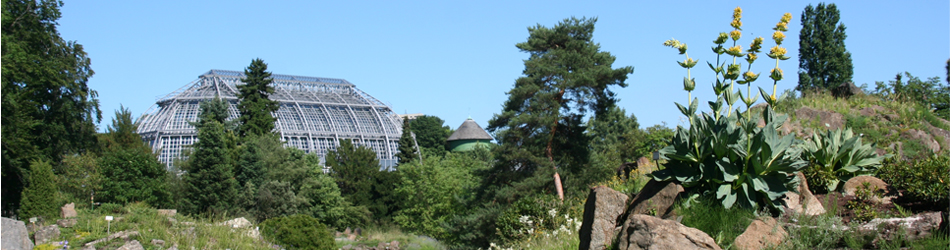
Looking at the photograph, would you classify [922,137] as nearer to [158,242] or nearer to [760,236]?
[760,236]

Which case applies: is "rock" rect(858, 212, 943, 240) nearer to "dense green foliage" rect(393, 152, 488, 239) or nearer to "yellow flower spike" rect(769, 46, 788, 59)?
"yellow flower spike" rect(769, 46, 788, 59)

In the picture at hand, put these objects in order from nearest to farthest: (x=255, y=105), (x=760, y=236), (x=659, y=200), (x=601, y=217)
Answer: (x=760, y=236)
(x=601, y=217)
(x=659, y=200)
(x=255, y=105)

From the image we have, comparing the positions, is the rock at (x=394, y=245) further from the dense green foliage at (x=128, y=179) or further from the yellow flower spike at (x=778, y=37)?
the yellow flower spike at (x=778, y=37)

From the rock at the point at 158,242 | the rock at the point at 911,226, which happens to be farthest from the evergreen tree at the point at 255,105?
the rock at the point at 911,226

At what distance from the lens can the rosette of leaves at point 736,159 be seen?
6.97 meters

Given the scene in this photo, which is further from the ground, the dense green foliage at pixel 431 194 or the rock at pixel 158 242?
the dense green foliage at pixel 431 194

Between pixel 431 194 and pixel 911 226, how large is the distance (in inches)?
1370

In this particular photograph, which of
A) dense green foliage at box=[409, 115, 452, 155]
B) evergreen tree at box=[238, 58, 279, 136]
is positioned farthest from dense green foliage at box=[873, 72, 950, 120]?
dense green foliage at box=[409, 115, 452, 155]

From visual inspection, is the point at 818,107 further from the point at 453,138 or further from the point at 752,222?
the point at 453,138

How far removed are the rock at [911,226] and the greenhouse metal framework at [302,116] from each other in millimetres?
49013

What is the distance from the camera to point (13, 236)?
11219mm

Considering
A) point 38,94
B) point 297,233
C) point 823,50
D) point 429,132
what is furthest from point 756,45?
point 429,132

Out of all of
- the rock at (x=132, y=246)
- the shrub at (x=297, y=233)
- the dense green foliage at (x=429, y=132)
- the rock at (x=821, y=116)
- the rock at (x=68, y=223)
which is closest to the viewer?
the rock at (x=132, y=246)

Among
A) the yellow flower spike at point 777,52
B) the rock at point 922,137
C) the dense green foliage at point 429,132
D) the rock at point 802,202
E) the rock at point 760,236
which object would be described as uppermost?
the dense green foliage at point 429,132
